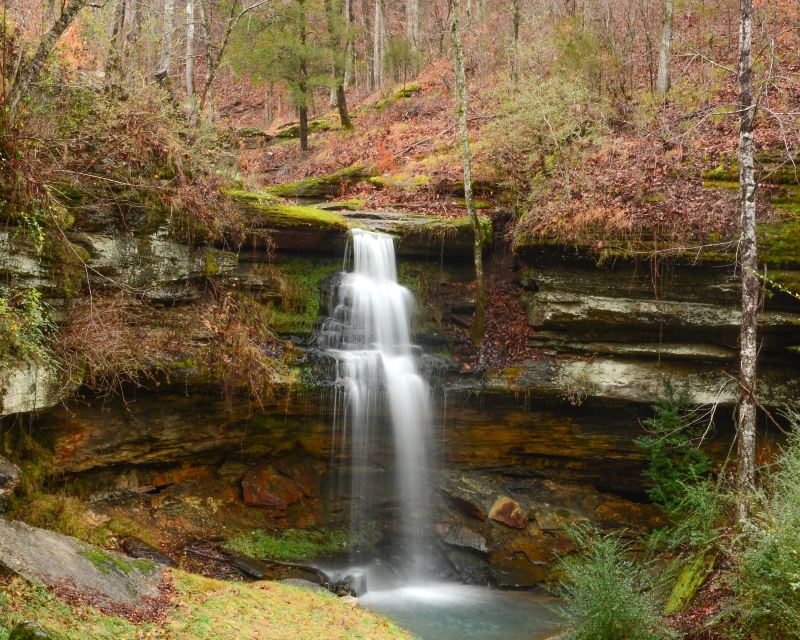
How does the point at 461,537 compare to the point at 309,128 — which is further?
the point at 309,128

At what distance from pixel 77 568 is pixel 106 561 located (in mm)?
669

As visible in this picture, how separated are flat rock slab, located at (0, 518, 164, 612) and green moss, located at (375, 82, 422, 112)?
789 inches

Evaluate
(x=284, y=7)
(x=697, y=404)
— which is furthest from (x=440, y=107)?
(x=697, y=404)

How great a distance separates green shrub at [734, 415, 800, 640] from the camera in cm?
602

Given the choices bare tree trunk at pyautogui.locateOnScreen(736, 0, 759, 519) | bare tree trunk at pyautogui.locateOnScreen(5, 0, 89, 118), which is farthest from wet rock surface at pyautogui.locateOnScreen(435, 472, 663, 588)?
bare tree trunk at pyautogui.locateOnScreen(5, 0, 89, 118)

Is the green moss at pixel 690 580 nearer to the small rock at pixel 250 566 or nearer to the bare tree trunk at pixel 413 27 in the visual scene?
the small rock at pixel 250 566

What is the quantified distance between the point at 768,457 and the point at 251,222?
423 inches

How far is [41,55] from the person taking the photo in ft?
25.3

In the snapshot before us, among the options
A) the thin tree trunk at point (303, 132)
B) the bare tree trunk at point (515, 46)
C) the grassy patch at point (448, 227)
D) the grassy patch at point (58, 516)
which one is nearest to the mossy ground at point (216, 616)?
the grassy patch at point (58, 516)

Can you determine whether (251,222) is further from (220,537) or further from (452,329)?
(220,537)

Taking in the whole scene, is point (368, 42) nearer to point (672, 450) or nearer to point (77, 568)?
point (672, 450)

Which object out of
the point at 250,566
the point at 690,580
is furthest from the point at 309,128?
the point at 690,580

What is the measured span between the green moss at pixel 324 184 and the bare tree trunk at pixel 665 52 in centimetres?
779

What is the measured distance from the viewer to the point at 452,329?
13.3 metres
